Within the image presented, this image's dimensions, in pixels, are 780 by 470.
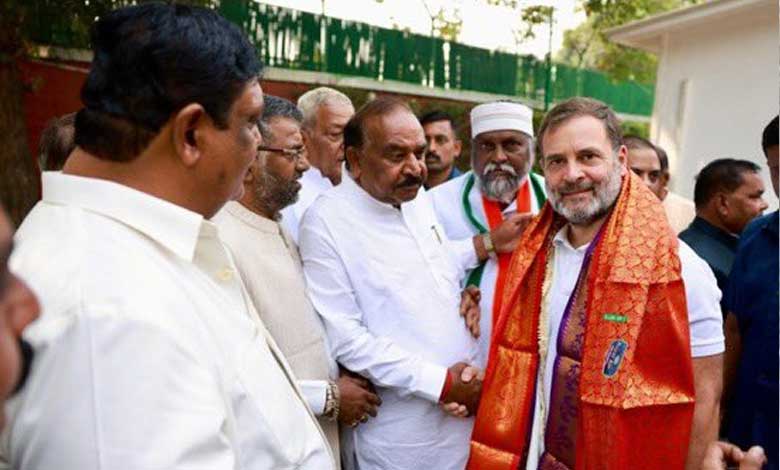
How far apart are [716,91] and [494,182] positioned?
28.0 feet

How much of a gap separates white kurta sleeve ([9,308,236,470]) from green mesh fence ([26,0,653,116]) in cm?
660

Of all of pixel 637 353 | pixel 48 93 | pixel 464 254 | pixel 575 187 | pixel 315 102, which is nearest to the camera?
pixel 637 353

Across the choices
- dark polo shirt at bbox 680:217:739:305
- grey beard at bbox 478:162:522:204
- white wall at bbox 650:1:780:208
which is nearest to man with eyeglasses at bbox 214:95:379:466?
grey beard at bbox 478:162:522:204

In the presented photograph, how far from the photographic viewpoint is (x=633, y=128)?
15.6 m

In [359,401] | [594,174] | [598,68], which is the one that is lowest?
[359,401]

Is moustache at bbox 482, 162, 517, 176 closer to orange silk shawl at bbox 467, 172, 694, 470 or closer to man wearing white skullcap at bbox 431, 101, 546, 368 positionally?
man wearing white skullcap at bbox 431, 101, 546, 368

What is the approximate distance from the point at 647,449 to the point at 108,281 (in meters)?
1.82

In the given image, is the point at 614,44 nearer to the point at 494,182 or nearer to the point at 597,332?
the point at 494,182

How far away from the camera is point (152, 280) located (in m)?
1.11

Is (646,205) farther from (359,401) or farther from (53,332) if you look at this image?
(53,332)

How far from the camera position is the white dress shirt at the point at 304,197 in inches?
138

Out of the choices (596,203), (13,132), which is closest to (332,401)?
(596,203)

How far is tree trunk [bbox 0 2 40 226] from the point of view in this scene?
579 centimetres

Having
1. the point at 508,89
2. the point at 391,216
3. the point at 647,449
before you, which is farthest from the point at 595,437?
the point at 508,89
